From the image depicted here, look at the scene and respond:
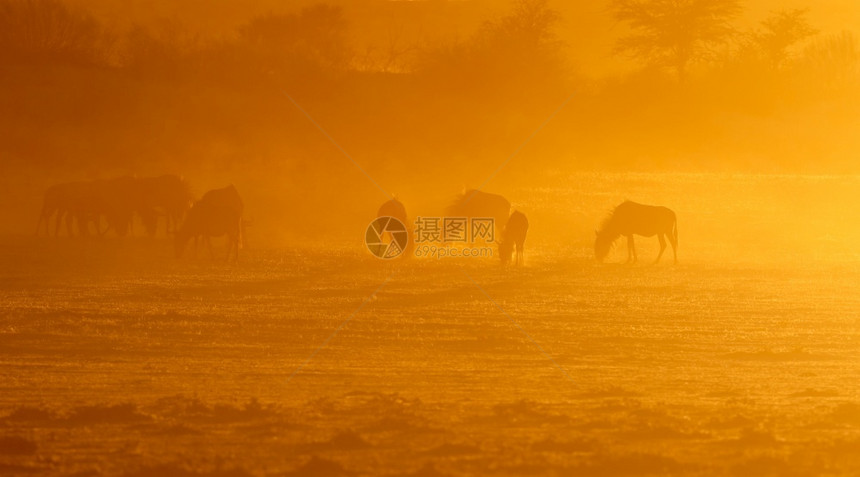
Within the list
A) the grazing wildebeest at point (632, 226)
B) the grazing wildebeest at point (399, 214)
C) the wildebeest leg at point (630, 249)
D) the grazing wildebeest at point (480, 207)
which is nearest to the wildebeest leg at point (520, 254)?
the grazing wildebeest at point (632, 226)

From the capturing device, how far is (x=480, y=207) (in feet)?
77.2

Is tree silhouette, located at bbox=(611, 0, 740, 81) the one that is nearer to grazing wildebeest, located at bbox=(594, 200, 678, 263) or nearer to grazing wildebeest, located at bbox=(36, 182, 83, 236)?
grazing wildebeest, located at bbox=(594, 200, 678, 263)

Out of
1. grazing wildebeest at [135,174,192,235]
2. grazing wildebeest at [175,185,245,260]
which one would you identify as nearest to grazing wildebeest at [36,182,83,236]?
grazing wildebeest at [135,174,192,235]

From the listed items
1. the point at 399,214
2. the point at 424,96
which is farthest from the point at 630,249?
the point at 424,96

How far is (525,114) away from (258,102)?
958cm

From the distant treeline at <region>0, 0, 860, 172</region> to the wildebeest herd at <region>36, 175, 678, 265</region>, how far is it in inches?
262

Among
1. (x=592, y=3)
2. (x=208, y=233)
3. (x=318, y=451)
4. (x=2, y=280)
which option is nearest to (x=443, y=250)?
(x=208, y=233)

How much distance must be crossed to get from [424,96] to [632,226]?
67.1ft

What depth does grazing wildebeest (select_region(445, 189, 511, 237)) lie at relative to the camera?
76.3 feet

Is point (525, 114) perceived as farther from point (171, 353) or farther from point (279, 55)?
point (171, 353)

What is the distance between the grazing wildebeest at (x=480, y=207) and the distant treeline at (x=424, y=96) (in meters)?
11.2

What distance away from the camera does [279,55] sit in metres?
42.9

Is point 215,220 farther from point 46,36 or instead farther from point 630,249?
point 46,36

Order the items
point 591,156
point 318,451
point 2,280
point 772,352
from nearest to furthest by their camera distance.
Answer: point 318,451, point 772,352, point 2,280, point 591,156
